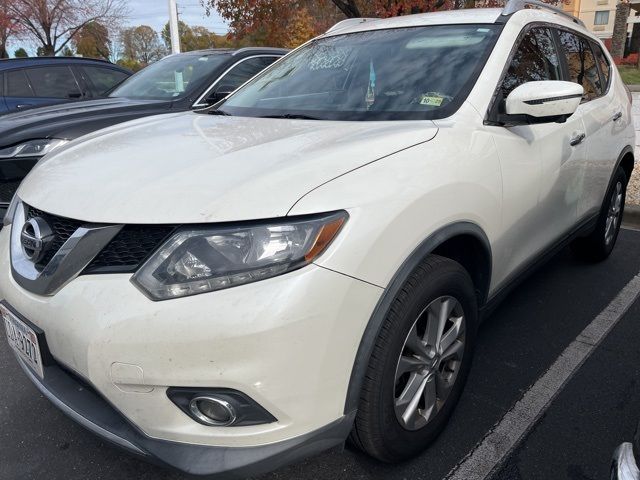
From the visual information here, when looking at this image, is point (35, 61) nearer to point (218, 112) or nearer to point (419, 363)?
point (218, 112)

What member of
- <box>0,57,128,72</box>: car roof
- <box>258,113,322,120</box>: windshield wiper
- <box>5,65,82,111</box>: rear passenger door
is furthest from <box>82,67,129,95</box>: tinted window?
<box>258,113,322,120</box>: windshield wiper

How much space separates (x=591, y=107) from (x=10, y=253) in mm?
3231

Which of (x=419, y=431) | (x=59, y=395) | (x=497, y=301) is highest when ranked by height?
(x=59, y=395)

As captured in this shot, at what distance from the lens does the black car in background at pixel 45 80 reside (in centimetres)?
688

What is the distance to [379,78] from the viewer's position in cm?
264

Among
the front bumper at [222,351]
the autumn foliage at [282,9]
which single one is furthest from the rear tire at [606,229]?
the autumn foliage at [282,9]

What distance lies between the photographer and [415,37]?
2.77 metres

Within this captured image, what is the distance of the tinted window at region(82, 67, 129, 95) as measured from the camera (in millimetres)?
7281

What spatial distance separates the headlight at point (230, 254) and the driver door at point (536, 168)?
1.13 meters

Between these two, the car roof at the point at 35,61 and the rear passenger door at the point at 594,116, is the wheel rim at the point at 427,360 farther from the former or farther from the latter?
the car roof at the point at 35,61

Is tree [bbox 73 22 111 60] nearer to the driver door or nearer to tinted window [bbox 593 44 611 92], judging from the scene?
tinted window [bbox 593 44 611 92]

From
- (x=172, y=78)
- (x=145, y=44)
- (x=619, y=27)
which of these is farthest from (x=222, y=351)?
(x=145, y=44)

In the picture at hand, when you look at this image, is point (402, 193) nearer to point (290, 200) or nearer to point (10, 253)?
point (290, 200)

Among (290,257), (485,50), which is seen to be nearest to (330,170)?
(290,257)
